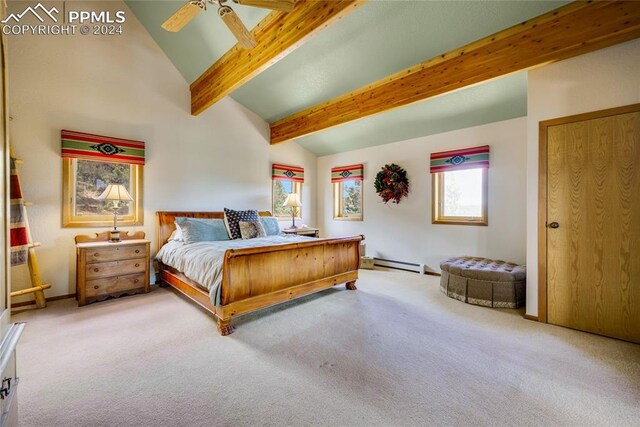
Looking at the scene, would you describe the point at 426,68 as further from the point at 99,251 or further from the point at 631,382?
the point at 99,251

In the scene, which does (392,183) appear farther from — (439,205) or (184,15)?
(184,15)

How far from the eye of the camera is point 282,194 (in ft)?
18.6

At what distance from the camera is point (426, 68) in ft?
10.3

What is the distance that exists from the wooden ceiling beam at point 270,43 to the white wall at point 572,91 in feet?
6.42

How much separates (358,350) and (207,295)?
1.49m

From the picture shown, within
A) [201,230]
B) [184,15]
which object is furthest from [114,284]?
[184,15]

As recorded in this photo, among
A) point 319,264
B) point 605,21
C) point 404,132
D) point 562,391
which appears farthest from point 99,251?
point 605,21

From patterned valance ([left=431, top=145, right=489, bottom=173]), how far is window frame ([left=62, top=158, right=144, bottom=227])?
14.6 feet

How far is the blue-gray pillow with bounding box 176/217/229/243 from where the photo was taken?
3656 millimetres

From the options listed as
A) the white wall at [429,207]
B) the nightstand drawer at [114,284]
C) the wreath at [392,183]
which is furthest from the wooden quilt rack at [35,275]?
the wreath at [392,183]

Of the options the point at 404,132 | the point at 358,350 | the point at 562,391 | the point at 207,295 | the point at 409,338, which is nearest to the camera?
the point at 562,391

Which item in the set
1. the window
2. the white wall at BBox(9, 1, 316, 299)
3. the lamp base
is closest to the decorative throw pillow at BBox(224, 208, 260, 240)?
the white wall at BBox(9, 1, 316, 299)

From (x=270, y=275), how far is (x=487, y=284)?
2390mm

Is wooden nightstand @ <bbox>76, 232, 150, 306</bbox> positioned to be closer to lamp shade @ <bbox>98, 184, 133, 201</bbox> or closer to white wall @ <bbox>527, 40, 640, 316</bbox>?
lamp shade @ <bbox>98, 184, 133, 201</bbox>
